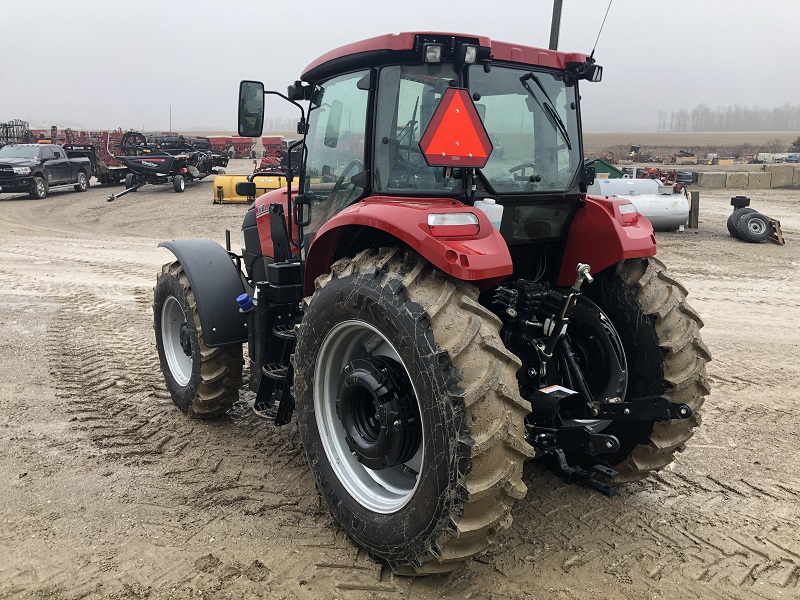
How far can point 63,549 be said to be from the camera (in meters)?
3.24

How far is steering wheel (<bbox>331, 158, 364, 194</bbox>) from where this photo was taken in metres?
3.52

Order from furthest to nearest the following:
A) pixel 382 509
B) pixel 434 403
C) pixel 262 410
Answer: pixel 262 410
pixel 382 509
pixel 434 403

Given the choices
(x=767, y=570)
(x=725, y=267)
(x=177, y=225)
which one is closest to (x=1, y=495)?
(x=767, y=570)

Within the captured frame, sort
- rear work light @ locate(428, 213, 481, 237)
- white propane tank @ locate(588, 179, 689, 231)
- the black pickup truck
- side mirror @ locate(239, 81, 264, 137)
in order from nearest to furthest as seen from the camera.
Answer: rear work light @ locate(428, 213, 481, 237)
side mirror @ locate(239, 81, 264, 137)
white propane tank @ locate(588, 179, 689, 231)
the black pickup truck

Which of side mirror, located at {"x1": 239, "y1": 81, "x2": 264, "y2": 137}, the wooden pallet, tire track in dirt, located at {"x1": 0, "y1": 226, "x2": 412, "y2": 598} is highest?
side mirror, located at {"x1": 239, "y1": 81, "x2": 264, "y2": 137}

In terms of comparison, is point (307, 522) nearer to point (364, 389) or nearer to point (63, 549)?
point (364, 389)

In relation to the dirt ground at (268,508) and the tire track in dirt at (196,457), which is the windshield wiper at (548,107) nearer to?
the dirt ground at (268,508)

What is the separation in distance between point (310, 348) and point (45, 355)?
414 centimetres

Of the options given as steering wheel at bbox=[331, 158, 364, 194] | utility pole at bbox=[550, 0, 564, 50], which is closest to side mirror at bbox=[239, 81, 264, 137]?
steering wheel at bbox=[331, 158, 364, 194]

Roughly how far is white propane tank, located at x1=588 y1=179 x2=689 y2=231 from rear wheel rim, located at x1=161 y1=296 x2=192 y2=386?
11.9 m

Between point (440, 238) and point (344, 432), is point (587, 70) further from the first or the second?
point (344, 432)

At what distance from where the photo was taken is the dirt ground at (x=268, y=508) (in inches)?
119

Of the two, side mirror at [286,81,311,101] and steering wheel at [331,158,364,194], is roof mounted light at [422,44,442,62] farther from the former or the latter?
side mirror at [286,81,311,101]

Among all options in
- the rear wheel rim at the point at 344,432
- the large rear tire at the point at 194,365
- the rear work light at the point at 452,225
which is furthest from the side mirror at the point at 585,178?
the large rear tire at the point at 194,365
